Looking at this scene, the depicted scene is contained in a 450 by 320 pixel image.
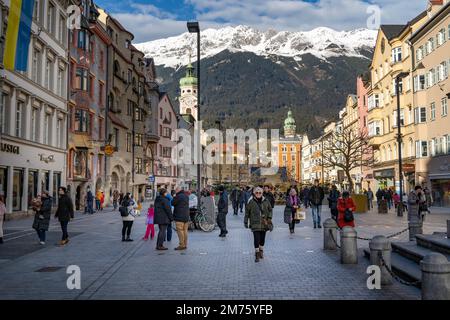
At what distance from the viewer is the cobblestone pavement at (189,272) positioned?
28.2 feet

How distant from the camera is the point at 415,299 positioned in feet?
26.5

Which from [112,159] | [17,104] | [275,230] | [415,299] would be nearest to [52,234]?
[275,230]

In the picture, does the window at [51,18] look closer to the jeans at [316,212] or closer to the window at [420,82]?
the jeans at [316,212]

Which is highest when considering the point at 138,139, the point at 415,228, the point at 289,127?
the point at 289,127

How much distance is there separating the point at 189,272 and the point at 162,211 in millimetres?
4434

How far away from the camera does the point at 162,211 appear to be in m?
14.9

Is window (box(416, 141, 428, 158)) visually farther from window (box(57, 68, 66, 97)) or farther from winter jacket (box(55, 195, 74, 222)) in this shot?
winter jacket (box(55, 195, 74, 222))

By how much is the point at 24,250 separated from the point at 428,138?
38.8m

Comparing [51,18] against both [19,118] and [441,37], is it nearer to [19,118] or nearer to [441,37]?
[19,118]

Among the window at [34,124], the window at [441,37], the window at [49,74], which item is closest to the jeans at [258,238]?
the window at [34,124]

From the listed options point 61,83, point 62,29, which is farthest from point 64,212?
point 62,29

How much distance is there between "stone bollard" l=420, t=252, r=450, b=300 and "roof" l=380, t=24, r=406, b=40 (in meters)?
51.6

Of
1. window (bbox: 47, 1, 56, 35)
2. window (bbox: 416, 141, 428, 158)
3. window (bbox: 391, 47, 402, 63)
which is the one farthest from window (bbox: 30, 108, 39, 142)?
window (bbox: 391, 47, 402, 63)
